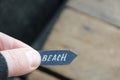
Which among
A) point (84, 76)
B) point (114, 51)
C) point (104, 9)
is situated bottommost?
point (84, 76)

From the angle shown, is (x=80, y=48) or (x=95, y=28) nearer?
(x=80, y=48)

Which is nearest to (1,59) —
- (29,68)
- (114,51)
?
(29,68)

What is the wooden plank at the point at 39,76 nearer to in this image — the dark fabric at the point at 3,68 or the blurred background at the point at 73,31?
the blurred background at the point at 73,31

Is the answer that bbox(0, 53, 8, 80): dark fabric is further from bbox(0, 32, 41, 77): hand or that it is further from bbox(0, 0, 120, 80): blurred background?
bbox(0, 0, 120, 80): blurred background

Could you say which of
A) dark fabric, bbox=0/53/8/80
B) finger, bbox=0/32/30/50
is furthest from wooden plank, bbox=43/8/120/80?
dark fabric, bbox=0/53/8/80

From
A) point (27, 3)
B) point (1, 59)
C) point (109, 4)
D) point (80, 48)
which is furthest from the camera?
point (109, 4)

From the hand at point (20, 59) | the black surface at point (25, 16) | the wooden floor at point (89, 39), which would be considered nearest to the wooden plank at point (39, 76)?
the wooden floor at point (89, 39)

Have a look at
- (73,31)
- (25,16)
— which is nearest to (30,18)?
(25,16)

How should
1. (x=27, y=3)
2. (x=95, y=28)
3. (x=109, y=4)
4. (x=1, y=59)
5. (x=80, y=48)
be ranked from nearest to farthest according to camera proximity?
(x=1, y=59), (x=27, y=3), (x=80, y=48), (x=95, y=28), (x=109, y=4)

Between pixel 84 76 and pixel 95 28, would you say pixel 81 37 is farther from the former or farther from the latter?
pixel 84 76
